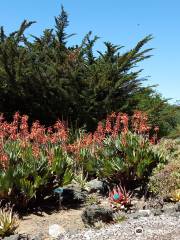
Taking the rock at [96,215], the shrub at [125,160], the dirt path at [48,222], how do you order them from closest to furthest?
1. the rock at [96,215]
2. the dirt path at [48,222]
3. the shrub at [125,160]

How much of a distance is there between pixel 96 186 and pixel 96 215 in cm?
317

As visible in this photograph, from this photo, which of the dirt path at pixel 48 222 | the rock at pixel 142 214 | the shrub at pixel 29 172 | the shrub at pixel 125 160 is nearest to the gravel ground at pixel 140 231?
the rock at pixel 142 214

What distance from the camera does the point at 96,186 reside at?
11508mm

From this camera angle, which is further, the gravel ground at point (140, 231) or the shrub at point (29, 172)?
the shrub at point (29, 172)

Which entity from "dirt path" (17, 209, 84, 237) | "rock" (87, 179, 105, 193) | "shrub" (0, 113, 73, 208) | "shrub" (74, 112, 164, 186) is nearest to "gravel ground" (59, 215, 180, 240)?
"dirt path" (17, 209, 84, 237)

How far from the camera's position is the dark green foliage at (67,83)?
17812 millimetres

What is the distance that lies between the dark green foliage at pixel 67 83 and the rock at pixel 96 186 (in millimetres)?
6048

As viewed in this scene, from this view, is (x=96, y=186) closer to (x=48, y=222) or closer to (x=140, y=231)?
(x=48, y=222)

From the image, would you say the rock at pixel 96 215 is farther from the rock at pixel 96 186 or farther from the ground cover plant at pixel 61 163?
the rock at pixel 96 186

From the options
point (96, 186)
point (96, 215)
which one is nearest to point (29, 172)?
point (96, 215)

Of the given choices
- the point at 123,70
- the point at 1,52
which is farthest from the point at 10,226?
the point at 123,70

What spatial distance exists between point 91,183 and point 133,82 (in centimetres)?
769

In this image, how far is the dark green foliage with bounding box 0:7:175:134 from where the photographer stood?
1781 cm

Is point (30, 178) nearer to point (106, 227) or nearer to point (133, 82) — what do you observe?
point (106, 227)
